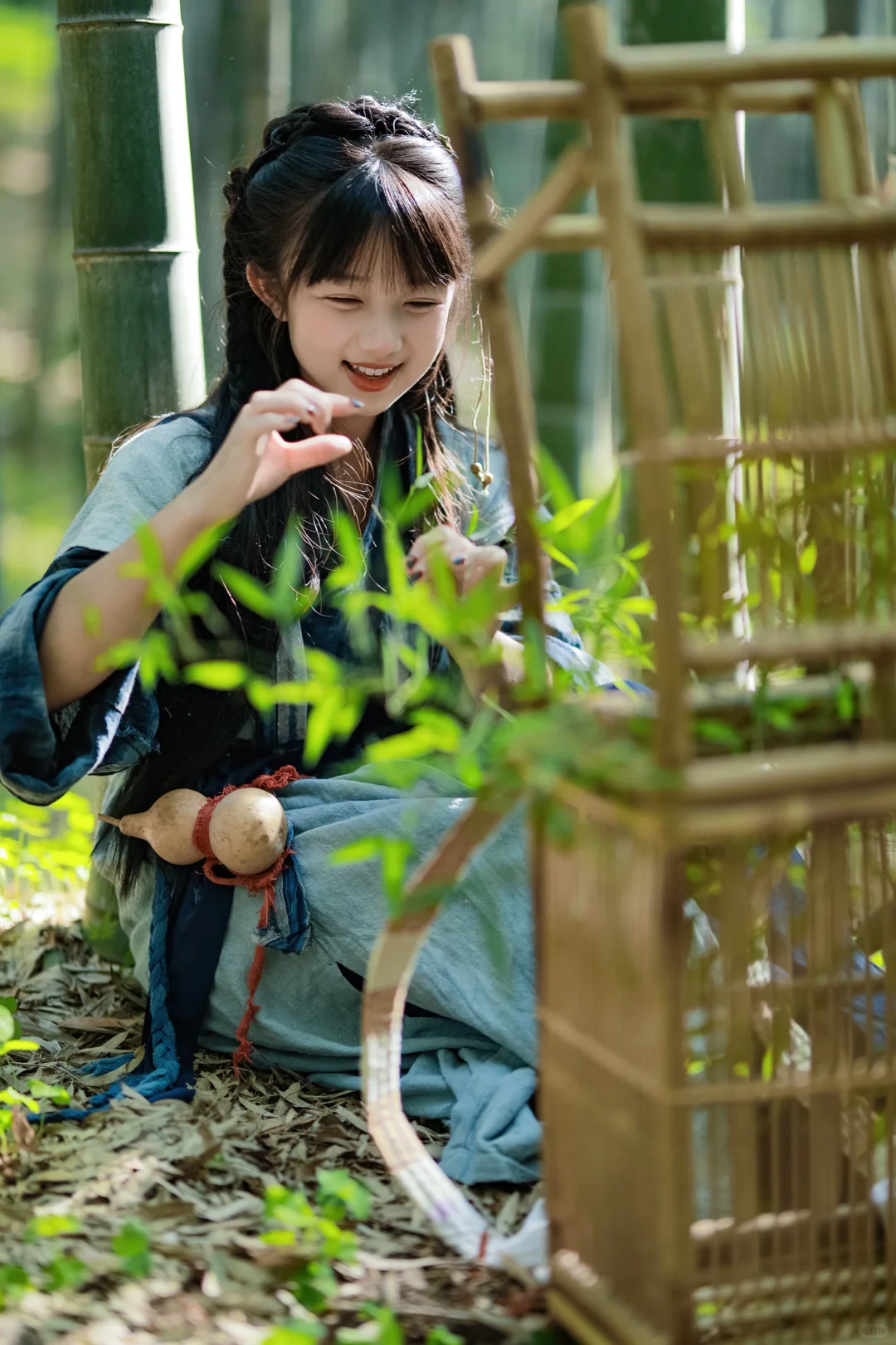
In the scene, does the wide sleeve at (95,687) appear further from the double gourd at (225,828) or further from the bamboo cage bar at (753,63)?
the bamboo cage bar at (753,63)

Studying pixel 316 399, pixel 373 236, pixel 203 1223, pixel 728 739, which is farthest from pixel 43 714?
pixel 728 739

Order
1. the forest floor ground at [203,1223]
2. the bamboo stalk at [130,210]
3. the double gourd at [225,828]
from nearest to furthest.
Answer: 1. the forest floor ground at [203,1223]
2. the double gourd at [225,828]
3. the bamboo stalk at [130,210]

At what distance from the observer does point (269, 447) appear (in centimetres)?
170

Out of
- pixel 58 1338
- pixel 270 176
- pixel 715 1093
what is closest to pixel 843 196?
pixel 715 1093

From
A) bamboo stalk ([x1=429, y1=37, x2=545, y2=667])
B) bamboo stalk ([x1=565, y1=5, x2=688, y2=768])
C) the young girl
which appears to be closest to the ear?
the young girl

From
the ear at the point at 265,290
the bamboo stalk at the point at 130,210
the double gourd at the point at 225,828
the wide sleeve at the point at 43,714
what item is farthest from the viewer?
A: the bamboo stalk at the point at 130,210

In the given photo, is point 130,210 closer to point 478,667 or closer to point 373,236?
point 373,236

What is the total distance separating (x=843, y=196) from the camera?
4.49 feet

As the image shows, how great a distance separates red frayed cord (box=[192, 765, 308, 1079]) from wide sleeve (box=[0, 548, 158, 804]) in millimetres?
164

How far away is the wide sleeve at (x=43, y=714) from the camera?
1859 mm

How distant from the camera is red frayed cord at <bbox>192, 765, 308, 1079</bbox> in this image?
2.04 m

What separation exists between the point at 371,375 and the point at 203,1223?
112 cm

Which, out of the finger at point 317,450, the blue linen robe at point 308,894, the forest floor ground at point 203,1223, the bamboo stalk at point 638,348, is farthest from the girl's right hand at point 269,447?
the forest floor ground at point 203,1223

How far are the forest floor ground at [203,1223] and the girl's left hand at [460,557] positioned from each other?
73 cm
